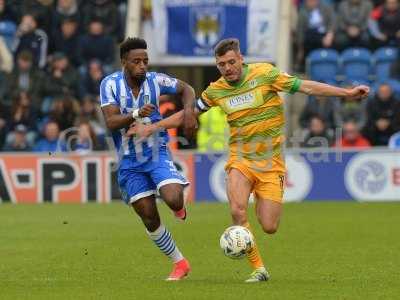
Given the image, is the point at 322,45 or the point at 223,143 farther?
the point at 322,45

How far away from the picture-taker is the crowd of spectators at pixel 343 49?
73.5ft

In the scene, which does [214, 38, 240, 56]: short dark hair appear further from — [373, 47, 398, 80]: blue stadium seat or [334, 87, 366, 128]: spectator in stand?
[373, 47, 398, 80]: blue stadium seat

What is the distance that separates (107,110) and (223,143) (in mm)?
11323

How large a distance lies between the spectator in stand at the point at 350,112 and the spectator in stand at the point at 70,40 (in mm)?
5408

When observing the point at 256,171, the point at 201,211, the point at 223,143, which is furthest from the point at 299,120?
the point at 256,171

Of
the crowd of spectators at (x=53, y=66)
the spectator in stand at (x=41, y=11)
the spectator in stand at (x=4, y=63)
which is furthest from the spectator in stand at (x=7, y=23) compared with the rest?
the spectator in stand at (x=41, y=11)

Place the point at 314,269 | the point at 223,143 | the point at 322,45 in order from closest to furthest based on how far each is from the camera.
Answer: the point at 314,269
the point at 223,143
the point at 322,45

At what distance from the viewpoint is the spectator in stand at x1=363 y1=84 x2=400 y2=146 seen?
2256 cm

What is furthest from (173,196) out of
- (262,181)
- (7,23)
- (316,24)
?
(7,23)

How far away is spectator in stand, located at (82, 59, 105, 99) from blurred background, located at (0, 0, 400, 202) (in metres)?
0.03

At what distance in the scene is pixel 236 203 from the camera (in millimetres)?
11242

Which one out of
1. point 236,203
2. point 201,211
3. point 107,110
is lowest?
point 201,211

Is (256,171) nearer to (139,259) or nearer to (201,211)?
(139,259)

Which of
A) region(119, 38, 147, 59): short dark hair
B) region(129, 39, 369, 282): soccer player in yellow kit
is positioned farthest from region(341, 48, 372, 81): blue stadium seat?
region(119, 38, 147, 59): short dark hair
